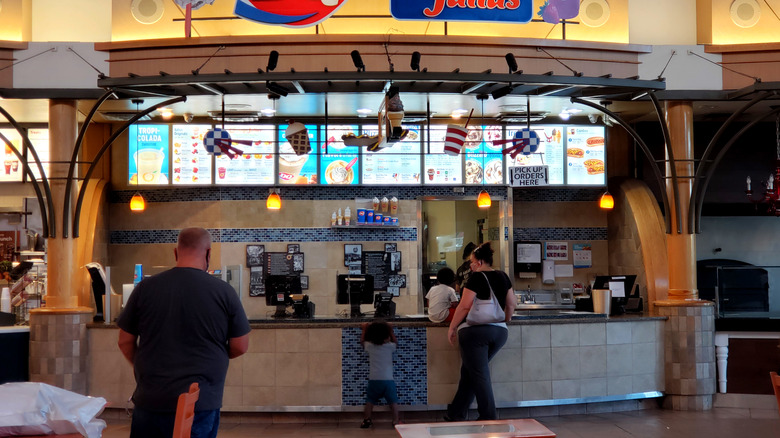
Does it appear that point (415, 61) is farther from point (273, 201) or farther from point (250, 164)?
point (250, 164)

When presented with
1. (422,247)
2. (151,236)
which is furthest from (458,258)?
(151,236)

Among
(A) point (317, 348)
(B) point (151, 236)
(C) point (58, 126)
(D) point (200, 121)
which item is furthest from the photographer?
(B) point (151, 236)

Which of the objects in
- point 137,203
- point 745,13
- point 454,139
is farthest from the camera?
point 137,203

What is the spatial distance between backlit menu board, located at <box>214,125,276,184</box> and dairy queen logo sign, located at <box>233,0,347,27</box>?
3.21m

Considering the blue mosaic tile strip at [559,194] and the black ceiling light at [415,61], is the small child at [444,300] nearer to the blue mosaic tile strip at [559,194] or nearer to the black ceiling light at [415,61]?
the black ceiling light at [415,61]

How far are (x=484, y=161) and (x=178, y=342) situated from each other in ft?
28.5

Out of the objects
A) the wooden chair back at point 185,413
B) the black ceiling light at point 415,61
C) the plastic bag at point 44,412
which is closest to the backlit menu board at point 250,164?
the black ceiling light at point 415,61

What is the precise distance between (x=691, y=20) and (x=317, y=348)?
6.05 m

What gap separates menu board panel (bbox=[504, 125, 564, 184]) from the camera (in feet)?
39.6

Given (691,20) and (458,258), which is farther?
(458,258)

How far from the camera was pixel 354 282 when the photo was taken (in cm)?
971

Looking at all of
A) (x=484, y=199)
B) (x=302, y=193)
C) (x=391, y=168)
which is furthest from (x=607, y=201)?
(x=302, y=193)

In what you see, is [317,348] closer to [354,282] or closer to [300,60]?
[354,282]

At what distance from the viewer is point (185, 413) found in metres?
3.38
